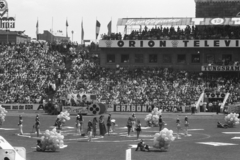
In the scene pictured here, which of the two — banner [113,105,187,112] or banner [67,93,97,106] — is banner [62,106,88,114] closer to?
banner [67,93,97,106]

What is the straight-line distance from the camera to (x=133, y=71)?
7894cm

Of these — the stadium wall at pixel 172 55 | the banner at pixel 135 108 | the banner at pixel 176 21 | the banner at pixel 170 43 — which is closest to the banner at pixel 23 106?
the banner at pixel 135 108

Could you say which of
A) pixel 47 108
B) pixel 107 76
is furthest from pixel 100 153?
pixel 107 76

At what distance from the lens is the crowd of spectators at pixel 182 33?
3108 inches

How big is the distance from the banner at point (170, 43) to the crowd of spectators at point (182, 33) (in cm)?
68

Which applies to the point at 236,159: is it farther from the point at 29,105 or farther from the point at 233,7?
the point at 233,7

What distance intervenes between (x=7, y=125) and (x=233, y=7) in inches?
2274

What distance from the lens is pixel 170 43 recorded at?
80062 millimetres

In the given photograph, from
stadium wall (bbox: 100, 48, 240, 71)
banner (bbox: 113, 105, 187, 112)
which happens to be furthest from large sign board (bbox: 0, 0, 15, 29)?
banner (bbox: 113, 105, 187, 112)

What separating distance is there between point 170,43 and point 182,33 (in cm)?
240

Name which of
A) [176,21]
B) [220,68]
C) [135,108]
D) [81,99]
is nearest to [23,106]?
[81,99]

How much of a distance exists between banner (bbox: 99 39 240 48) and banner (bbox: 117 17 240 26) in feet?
9.81

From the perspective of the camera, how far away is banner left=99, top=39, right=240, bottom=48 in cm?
7825

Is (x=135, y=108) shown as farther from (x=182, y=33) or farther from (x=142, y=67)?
(x=182, y=33)
